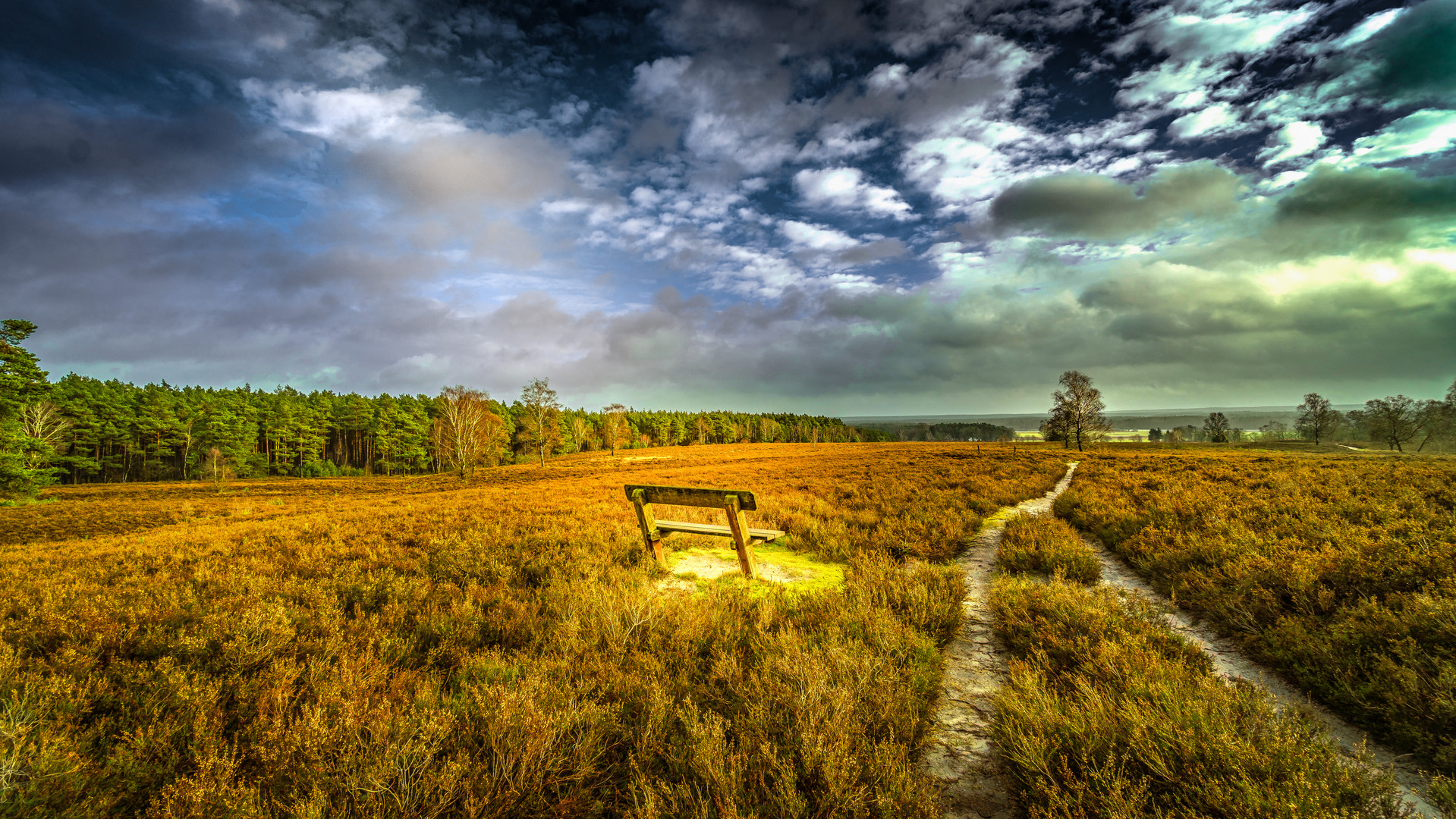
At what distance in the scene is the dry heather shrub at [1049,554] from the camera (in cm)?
707

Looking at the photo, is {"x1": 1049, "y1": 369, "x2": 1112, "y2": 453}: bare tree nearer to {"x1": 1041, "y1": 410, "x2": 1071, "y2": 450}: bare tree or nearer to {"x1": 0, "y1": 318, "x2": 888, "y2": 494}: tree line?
{"x1": 1041, "y1": 410, "x2": 1071, "y2": 450}: bare tree

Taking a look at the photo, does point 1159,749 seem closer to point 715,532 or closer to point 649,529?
point 715,532

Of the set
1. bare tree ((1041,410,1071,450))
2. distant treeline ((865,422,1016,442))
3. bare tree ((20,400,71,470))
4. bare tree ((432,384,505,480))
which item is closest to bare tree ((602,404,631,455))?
bare tree ((432,384,505,480))

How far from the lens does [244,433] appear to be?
63219 mm

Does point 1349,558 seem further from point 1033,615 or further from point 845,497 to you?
point 845,497

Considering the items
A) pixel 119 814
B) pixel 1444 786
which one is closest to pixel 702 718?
pixel 119 814

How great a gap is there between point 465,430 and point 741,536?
45042mm

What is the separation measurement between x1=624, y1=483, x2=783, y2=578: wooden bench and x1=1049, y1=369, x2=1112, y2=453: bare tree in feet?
206

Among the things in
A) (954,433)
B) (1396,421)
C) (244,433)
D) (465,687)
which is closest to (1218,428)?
(1396,421)

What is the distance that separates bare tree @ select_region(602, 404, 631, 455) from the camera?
73.8 m

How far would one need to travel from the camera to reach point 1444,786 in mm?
2598

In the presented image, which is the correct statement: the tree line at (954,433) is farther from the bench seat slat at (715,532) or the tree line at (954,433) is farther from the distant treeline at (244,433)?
the bench seat slat at (715,532)

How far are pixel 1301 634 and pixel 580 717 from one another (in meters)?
6.49

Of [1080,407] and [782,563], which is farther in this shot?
[1080,407]
